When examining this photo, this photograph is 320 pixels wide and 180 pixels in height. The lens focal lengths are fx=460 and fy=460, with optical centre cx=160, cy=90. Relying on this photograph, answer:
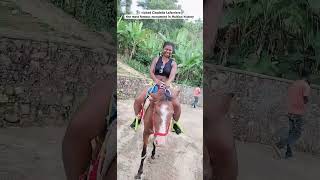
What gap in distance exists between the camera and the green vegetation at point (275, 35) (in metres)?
3.36

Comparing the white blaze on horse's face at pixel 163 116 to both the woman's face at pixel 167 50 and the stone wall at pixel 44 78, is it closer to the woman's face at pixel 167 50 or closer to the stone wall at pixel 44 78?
the woman's face at pixel 167 50

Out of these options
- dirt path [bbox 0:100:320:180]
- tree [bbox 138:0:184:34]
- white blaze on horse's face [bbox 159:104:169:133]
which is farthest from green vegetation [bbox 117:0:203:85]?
dirt path [bbox 0:100:320:180]

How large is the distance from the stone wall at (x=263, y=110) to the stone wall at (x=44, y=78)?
95 centimetres

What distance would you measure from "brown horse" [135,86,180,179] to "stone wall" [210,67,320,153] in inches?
63.7

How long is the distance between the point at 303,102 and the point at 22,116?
6.60 feet

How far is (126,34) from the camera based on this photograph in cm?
179

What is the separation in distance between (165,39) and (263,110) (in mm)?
1848

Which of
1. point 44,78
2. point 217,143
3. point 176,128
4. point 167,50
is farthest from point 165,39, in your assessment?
point 44,78

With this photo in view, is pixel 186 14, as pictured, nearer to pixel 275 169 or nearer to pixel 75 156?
pixel 75 156

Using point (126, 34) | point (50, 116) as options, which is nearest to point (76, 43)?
point (50, 116)

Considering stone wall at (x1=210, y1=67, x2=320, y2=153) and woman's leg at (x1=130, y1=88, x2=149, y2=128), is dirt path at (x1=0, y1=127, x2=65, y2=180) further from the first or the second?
woman's leg at (x1=130, y1=88, x2=149, y2=128)

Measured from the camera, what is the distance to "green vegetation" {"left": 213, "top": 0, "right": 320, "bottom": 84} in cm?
336

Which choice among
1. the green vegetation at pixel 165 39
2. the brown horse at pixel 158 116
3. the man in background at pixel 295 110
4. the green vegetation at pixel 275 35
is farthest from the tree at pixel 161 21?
the man in background at pixel 295 110

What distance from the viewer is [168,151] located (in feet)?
5.93
